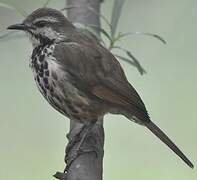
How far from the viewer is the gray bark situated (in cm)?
385

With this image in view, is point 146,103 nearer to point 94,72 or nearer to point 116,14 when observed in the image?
point 116,14

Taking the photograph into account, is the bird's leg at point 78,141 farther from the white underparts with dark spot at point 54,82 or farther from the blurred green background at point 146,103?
the blurred green background at point 146,103

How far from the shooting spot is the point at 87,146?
4.25 meters

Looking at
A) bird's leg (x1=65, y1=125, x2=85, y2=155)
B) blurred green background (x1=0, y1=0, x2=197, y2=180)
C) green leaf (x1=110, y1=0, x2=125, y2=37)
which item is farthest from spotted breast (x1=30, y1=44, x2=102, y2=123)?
blurred green background (x1=0, y1=0, x2=197, y2=180)

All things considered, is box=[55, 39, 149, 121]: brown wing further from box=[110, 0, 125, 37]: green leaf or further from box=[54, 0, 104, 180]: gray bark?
box=[110, 0, 125, 37]: green leaf

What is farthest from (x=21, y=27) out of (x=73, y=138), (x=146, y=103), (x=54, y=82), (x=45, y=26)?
(x=146, y=103)

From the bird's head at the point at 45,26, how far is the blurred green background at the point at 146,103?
180cm

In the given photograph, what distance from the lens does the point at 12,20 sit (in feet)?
24.5

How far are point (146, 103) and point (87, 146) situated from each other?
257cm

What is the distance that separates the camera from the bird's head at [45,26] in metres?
4.50

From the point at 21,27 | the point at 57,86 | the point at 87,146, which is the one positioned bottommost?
the point at 87,146

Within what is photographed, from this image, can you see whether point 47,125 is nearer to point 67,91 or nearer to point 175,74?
point 175,74

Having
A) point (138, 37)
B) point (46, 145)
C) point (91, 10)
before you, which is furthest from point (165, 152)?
point (91, 10)

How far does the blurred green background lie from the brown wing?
1710 mm
